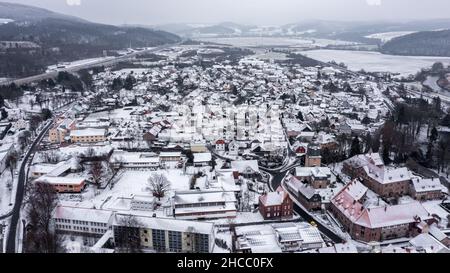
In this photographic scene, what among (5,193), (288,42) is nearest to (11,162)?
(5,193)

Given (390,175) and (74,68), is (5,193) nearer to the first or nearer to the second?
(390,175)

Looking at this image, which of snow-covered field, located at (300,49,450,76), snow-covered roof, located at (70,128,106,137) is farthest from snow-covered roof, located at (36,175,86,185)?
snow-covered field, located at (300,49,450,76)

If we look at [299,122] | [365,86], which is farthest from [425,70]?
[299,122]

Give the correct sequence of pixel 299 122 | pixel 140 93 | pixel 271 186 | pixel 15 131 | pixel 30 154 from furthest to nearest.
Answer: pixel 140 93, pixel 299 122, pixel 15 131, pixel 30 154, pixel 271 186

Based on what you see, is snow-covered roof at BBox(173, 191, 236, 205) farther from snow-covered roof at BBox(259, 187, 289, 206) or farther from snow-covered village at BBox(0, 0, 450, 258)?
snow-covered roof at BBox(259, 187, 289, 206)
